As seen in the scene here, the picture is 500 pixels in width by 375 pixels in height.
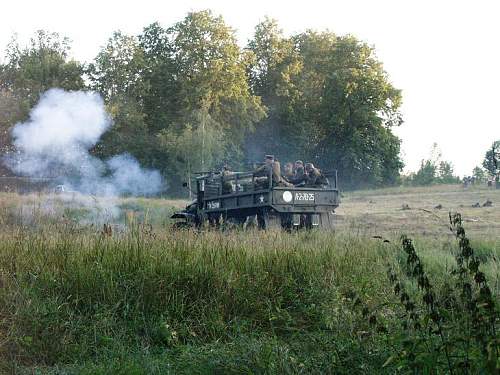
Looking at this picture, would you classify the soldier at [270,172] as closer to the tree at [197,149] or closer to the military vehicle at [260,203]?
the military vehicle at [260,203]

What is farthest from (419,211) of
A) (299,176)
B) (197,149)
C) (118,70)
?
(118,70)

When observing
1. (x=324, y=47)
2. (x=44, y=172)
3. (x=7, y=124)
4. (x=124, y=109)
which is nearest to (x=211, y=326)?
(x=44, y=172)

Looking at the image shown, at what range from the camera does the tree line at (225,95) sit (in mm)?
44031

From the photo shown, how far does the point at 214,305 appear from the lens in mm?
8102

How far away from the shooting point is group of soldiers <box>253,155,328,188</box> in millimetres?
18047

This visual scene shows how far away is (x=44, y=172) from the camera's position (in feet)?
109

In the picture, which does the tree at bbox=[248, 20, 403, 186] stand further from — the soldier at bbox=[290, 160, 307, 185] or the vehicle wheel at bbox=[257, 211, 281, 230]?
the vehicle wheel at bbox=[257, 211, 281, 230]

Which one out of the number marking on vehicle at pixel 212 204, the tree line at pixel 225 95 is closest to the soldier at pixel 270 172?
the number marking on vehicle at pixel 212 204

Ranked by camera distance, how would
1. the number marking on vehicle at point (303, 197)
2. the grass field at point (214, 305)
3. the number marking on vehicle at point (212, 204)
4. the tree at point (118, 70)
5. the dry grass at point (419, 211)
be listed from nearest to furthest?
the grass field at point (214, 305) → the number marking on vehicle at point (303, 197) → the number marking on vehicle at point (212, 204) → the dry grass at point (419, 211) → the tree at point (118, 70)

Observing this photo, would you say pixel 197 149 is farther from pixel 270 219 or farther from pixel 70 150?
pixel 270 219

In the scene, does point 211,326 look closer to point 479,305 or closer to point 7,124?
point 479,305

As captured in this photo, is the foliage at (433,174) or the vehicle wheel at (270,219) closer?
the vehicle wheel at (270,219)

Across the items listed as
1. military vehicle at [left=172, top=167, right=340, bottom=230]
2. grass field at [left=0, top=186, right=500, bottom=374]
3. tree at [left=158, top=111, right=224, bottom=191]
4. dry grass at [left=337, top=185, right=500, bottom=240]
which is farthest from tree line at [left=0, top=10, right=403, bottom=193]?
grass field at [left=0, top=186, right=500, bottom=374]

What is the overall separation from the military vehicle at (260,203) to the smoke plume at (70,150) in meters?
10.4
